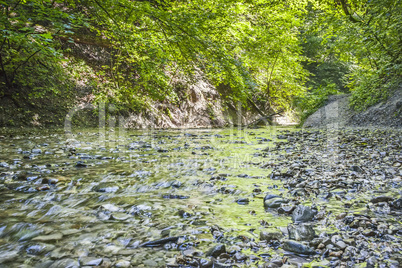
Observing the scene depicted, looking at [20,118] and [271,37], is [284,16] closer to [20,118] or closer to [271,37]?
[271,37]

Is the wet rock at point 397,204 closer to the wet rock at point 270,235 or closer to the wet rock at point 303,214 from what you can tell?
the wet rock at point 303,214

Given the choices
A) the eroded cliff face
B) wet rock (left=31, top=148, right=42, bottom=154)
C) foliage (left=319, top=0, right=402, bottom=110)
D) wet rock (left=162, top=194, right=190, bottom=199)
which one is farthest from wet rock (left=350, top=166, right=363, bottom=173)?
wet rock (left=31, top=148, right=42, bottom=154)

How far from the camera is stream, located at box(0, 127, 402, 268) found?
1.44 metres

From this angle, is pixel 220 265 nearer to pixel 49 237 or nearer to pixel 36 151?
pixel 49 237

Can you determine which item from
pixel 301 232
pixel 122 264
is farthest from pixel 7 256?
pixel 301 232

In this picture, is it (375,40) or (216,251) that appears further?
(375,40)

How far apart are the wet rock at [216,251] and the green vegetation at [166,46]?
373 cm

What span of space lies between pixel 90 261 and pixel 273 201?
1570 millimetres

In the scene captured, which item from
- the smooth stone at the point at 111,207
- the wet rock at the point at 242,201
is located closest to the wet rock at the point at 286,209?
the wet rock at the point at 242,201

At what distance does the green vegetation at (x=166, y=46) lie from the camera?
488 centimetres

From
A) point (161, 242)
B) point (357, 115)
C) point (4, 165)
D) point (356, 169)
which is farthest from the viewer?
point (357, 115)

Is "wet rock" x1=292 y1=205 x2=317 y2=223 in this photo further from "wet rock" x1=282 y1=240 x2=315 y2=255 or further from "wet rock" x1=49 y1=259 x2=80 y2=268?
"wet rock" x1=49 y1=259 x2=80 y2=268

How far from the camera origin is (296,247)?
1497 millimetres

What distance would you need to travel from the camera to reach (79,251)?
149 cm
